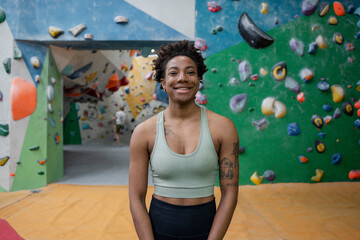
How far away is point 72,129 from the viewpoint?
33.1 feet

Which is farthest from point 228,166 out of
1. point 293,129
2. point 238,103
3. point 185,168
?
point 293,129

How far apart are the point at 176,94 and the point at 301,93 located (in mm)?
3126

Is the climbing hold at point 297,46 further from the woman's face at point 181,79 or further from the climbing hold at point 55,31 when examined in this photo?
the climbing hold at point 55,31

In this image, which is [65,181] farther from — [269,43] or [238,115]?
[269,43]

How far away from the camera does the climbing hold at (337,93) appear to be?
12.0ft

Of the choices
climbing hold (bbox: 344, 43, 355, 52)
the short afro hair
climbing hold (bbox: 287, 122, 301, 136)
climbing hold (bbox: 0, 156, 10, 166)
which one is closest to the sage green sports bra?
the short afro hair

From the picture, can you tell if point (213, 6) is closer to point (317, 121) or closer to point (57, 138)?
point (317, 121)

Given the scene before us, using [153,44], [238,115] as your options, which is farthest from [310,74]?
[153,44]

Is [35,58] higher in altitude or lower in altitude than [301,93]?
higher

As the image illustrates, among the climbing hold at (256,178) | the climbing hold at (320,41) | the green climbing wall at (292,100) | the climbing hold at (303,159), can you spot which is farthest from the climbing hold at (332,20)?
the climbing hold at (256,178)

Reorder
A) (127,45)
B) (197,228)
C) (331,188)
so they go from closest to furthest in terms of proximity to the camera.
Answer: (197,228) < (331,188) < (127,45)

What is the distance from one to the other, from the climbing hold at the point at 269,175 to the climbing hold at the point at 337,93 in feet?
4.70

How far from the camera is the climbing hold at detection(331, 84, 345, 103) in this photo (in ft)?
12.0

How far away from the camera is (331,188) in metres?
3.58
